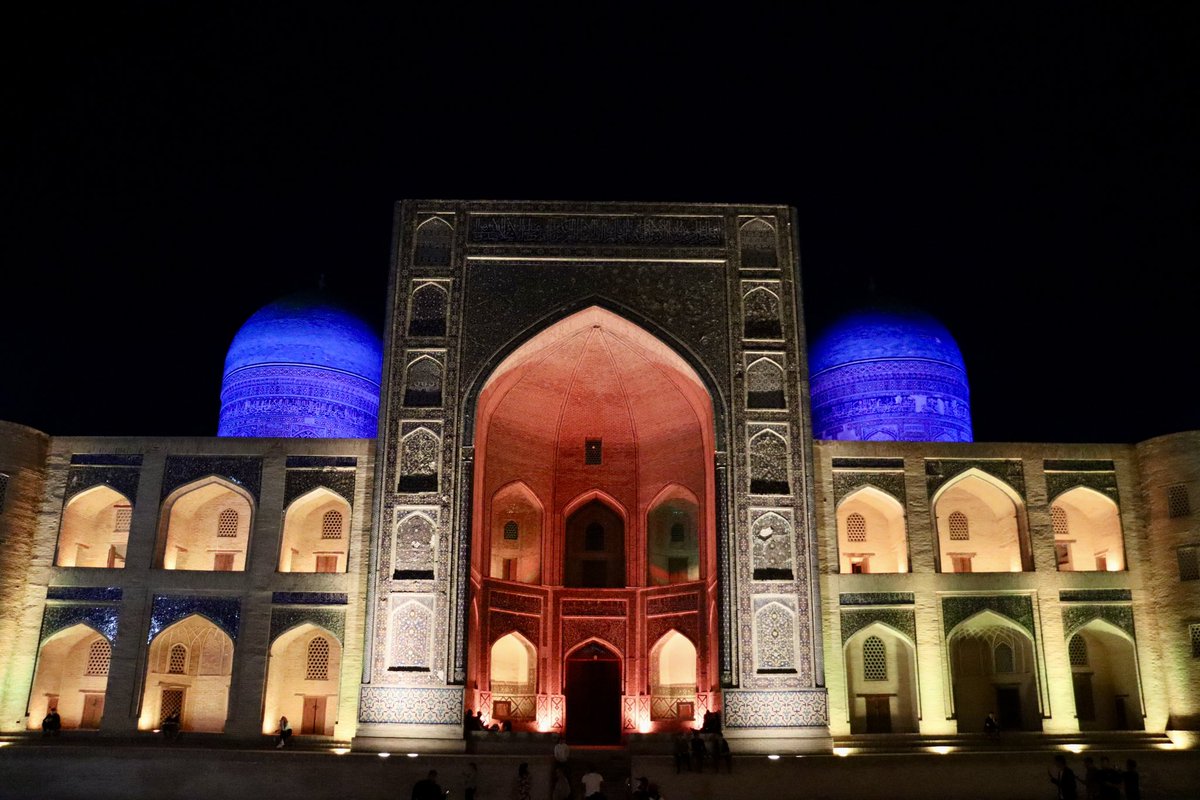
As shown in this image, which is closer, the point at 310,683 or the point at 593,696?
the point at 310,683

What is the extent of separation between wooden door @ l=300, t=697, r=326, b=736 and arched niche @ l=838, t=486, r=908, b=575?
25.3 feet

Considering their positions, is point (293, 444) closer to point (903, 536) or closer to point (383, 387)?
point (383, 387)

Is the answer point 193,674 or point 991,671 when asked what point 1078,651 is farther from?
point 193,674

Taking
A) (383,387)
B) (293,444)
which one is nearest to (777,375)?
(383,387)

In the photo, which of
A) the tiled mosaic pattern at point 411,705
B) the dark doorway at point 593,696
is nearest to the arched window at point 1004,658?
the dark doorway at point 593,696

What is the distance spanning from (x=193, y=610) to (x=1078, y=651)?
12302 millimetres

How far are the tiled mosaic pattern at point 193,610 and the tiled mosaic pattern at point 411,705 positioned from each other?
89.9 inches

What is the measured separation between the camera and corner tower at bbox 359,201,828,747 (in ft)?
46.9

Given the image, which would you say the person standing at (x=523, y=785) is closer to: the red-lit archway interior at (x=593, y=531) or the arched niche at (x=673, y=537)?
the red-lit archway interior at (x=593, y=531)

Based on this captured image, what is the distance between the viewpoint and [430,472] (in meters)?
14.9

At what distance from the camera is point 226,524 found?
647 inches

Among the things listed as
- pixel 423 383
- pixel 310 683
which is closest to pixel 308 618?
pixel 310 683

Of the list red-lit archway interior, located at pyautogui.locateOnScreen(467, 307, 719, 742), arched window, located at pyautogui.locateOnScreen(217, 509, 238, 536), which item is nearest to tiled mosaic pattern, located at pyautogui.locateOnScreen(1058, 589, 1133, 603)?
red-lit archway interior, located at pyautogui.locateOnScreen(467, 307, 719, 742)

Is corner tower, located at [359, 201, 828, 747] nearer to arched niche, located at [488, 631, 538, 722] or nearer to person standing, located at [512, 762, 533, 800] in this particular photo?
arched niche, located at [488, 631, 538, 722]
